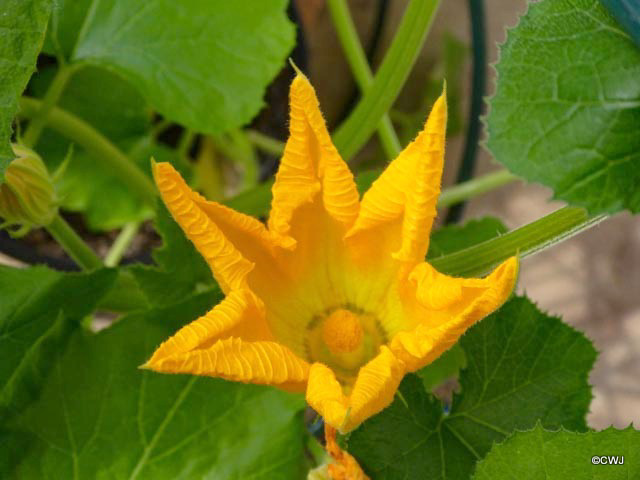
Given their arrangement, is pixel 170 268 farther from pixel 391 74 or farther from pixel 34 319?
pixel 391 74

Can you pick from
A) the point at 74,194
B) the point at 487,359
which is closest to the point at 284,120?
the point at 74,194

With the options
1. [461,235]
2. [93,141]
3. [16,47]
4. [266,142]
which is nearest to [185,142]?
[266,142]

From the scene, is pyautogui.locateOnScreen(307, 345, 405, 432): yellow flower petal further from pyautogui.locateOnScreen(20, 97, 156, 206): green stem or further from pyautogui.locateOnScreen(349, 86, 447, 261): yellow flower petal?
pyautogui.locateOnScreen(20, 97, 156, 206): green stem

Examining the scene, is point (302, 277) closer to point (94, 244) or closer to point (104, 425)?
point (104, 425)

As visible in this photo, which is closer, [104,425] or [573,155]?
[573,155]

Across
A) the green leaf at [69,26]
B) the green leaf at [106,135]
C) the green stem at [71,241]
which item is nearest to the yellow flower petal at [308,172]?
the green stem at [71,241]
